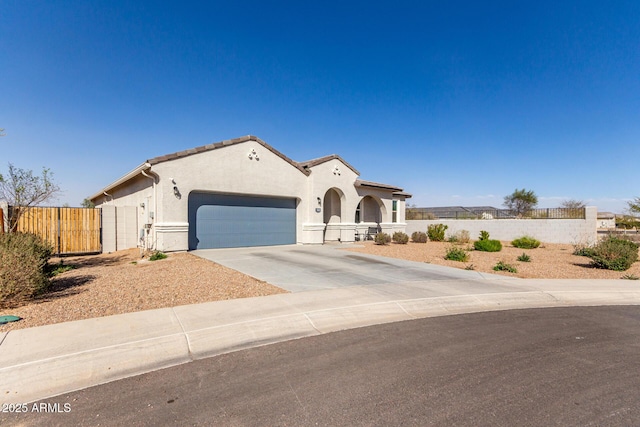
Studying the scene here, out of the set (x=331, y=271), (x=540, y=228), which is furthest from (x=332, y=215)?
(x=540, y=228)

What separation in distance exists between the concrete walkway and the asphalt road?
0.37 meters

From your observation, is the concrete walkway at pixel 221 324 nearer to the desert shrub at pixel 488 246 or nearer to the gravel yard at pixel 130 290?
the gravel yard at pixel 130 290

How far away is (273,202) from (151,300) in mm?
11690

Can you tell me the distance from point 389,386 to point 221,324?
9.75 feet

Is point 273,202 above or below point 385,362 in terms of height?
above

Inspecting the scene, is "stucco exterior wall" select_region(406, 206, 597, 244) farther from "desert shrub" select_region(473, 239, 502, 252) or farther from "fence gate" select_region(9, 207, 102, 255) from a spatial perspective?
"fence gate" select_region(9, 207, 102, 255)

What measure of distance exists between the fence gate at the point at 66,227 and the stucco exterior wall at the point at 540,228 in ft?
77.6

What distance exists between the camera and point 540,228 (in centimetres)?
2245

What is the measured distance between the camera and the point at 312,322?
5.82m

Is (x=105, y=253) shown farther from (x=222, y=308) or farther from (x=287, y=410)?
(x=287, y=410)

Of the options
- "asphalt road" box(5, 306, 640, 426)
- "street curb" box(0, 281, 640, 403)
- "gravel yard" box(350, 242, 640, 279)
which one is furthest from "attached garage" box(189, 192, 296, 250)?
"asphalt road" box(5, 306, 640, 426)

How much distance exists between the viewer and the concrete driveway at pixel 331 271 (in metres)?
8.94

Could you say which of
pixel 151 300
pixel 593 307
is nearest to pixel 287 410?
pixel 151 300

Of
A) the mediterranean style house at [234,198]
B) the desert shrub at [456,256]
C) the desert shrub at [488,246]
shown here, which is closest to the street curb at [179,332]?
the desert shrub at [456,256]
